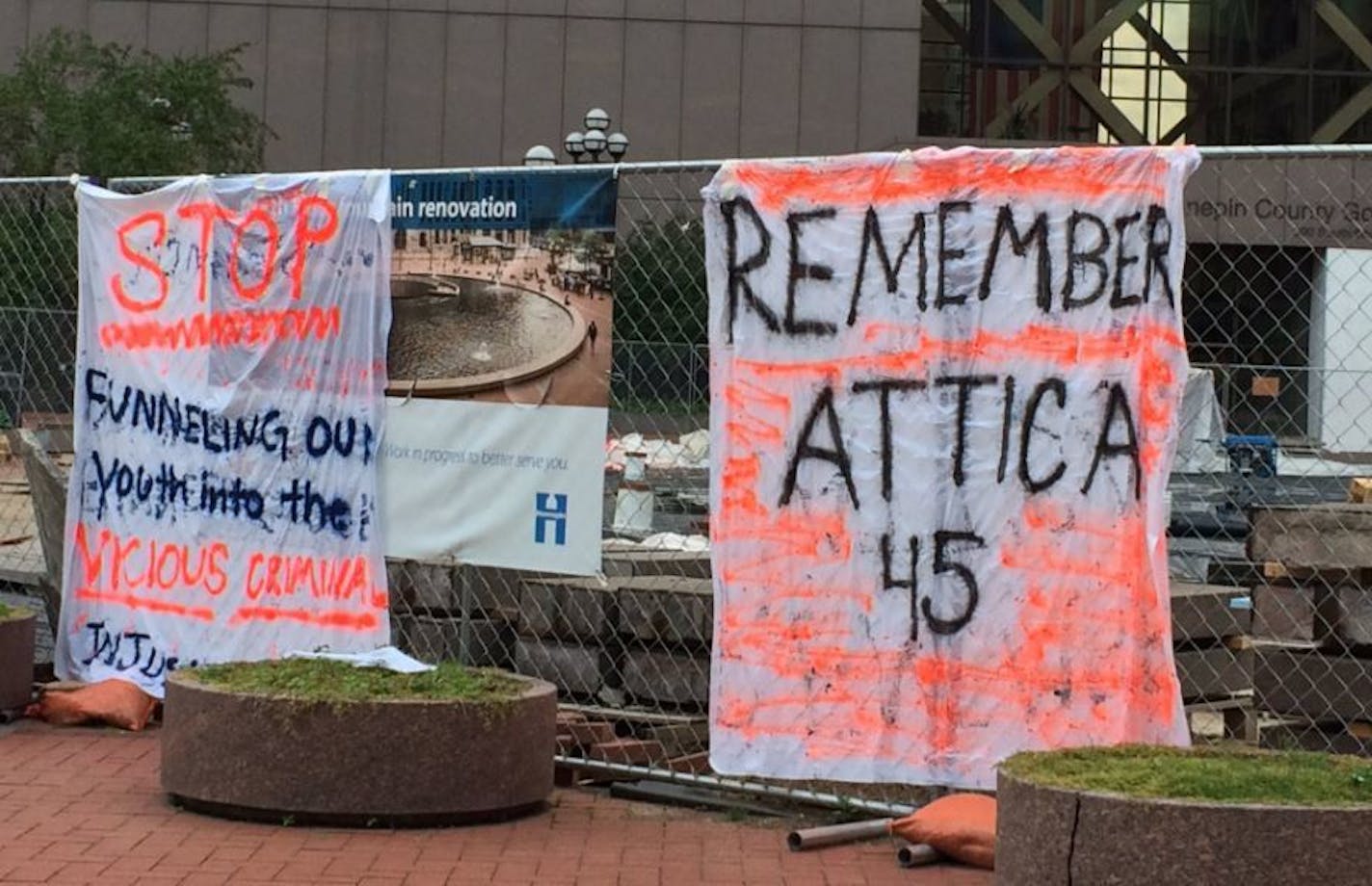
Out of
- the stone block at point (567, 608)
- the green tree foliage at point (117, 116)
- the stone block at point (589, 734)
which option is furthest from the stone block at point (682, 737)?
the green tree foliage at point (117, 116)

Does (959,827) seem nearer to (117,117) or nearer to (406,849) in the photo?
(406,849)

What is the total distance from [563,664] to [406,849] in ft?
6.15

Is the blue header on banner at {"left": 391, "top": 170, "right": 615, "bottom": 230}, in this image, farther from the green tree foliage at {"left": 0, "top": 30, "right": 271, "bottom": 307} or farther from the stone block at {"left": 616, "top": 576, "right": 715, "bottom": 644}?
the green tree foliage at {"left": 0, "top": 30, "right": 271, "bottom": 307}

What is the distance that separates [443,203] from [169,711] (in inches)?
92.8

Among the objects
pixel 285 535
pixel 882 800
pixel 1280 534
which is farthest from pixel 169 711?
pixel 1280 534

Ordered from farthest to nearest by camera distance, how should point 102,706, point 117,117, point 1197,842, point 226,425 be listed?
point 117,117 → point 102,706 → point 226,425 → point 1197,842

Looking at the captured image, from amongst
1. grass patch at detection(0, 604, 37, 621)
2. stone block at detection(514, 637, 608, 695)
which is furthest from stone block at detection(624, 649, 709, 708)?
grass patch at detection(0, 604, 37, 621)

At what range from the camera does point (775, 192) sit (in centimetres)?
720

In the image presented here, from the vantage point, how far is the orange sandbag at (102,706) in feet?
29.6

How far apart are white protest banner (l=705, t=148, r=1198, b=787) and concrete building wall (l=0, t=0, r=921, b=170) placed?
4152 centimetres

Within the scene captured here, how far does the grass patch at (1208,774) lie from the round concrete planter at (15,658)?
5.26 m

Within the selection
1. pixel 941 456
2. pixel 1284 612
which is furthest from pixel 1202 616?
pixel 941 456

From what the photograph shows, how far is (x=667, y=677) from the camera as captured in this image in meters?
8.20

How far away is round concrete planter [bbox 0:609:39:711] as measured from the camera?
29.4 feet
